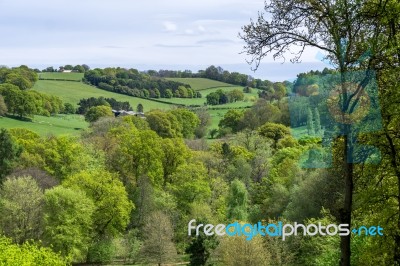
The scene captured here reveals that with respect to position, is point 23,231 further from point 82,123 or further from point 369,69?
point 82,123

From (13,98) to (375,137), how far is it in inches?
2960

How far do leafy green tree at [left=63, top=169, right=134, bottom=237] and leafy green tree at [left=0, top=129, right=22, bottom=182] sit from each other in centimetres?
1027

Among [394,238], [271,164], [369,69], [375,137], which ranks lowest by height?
[271,164]

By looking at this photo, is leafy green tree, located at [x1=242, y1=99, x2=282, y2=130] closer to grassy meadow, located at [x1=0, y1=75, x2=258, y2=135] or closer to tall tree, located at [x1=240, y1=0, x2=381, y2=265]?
grassy meadow, located at [x1=0, y1=75, x2=258, y2=135]

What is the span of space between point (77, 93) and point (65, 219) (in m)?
79.4

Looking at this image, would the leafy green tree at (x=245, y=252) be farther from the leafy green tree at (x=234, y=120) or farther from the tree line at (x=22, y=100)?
the tree line at (x=22, y=100)

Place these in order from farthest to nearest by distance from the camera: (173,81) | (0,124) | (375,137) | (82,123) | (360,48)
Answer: (173,81) < (82,123) < (0,124) < (375,137) < (360,48)

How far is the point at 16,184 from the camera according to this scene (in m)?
33.4

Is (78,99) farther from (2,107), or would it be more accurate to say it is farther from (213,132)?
(213,132)

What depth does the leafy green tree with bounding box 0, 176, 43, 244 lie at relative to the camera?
3256cm

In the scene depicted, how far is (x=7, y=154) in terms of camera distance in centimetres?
4244

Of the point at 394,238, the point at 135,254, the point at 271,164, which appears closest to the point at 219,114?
the point at 271,164

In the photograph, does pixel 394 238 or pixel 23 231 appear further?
pixel 23 231

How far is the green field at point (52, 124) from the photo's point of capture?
2849 inches
